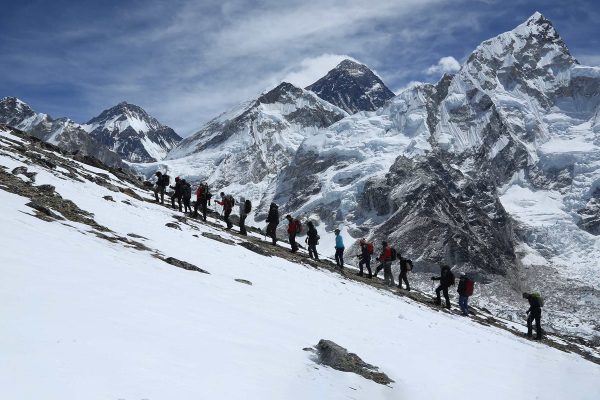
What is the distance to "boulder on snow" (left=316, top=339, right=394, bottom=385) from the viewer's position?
11430 mm

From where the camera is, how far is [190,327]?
34.5 feet

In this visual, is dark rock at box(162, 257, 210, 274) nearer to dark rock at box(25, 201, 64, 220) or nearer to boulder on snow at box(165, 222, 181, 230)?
dark rock at box(25, 201, 64, 220)

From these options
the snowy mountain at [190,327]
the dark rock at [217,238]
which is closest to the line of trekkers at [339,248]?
the dark rock at [217,238]

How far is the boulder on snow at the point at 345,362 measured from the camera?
11.4 metres

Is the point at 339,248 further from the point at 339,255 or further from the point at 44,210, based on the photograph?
the point at 44,210

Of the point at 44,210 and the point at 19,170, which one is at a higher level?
the point at 19,170

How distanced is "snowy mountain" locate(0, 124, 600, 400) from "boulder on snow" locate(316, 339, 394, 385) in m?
0.22

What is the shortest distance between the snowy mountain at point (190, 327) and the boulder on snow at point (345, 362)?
0.71 feet

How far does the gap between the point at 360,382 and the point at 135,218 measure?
16.9 m

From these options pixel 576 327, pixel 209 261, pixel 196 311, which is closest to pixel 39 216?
pixel 209 261

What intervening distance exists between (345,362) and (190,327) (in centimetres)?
327

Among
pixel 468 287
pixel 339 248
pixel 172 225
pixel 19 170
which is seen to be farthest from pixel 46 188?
pixel 468 287

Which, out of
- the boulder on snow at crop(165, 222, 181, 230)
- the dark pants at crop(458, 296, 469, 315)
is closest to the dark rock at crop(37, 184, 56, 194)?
the boulder on snow at crop(165, 222, 181, 230)

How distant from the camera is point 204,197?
114 ft
